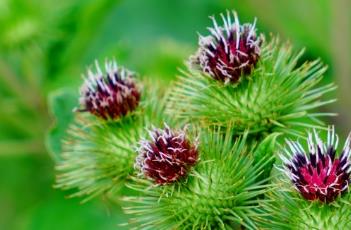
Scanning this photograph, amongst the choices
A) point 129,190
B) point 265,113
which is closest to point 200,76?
point 265,113

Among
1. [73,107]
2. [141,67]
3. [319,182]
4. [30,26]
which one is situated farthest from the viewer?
[141,67]

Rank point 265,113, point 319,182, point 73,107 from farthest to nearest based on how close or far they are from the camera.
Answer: point 73,107 → point 265,113 → point 319,182

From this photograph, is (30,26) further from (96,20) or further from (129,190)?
(129,190)

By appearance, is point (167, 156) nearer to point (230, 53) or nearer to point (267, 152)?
point (267, 152)

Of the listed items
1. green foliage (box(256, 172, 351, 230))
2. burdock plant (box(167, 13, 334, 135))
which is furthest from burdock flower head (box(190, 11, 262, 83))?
green foliage (box(256, 172, 351, 230))

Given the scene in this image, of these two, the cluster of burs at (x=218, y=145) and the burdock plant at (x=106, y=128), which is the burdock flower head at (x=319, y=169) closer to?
the cluster of burs at (x=218, y=145)

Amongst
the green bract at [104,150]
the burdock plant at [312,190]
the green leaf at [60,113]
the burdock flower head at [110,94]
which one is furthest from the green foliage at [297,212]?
the green leaf at [60,113]

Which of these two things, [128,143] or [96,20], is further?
[96,20]
